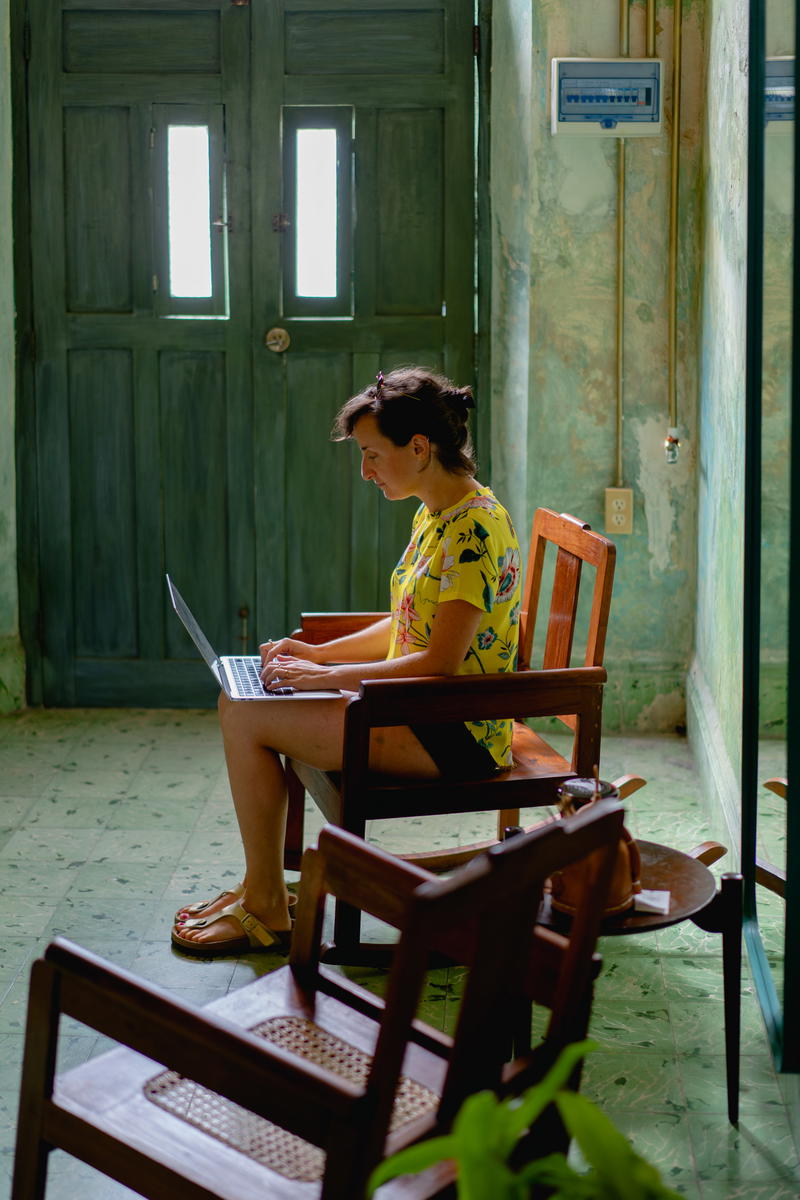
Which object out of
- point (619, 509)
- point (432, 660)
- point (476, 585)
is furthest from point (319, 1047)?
point (619, 509)

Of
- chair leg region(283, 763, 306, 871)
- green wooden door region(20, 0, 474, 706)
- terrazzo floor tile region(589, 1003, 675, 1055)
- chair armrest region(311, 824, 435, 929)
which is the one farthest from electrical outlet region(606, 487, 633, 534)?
chair armrest region(311, 824, 435, 929)

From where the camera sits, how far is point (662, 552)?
456cm

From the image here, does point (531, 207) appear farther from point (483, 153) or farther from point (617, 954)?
point (617, 954)

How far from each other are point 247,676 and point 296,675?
0.61ft

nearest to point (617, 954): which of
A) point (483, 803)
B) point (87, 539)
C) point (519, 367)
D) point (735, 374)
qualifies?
point (483, 803)

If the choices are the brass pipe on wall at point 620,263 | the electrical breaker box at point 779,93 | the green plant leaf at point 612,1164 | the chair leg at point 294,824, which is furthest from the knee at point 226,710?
the green plant leaf at point 612,1164

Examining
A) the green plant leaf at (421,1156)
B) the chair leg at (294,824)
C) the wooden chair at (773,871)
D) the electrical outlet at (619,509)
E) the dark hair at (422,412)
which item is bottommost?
the chair leg at (294,824)

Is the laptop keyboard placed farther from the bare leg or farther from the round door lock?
the round door lock

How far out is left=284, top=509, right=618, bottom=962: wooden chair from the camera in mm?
2740

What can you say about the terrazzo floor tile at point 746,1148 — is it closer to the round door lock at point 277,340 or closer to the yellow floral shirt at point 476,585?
the yellow floral shirt at point 476,585

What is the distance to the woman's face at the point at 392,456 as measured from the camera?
118 inches

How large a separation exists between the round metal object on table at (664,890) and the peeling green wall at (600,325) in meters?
2.10

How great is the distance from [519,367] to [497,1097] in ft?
10.5

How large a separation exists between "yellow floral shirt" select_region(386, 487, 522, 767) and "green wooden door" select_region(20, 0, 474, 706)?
1814 millimetres
